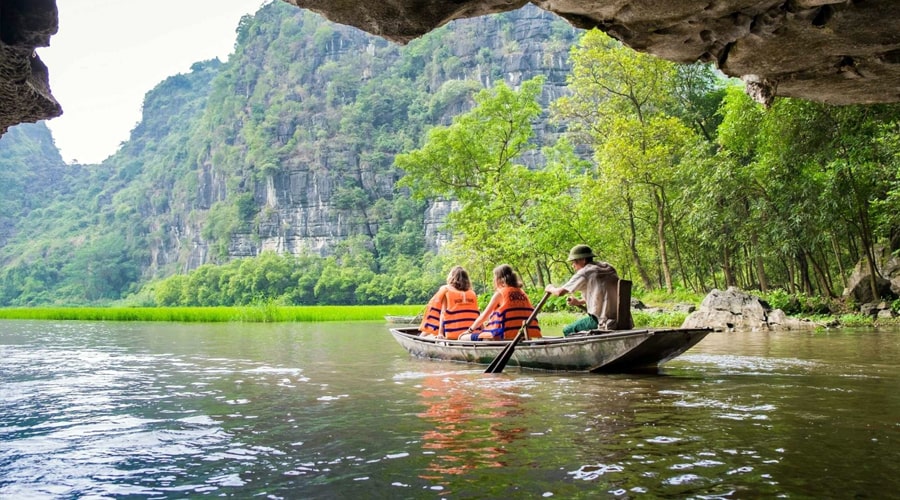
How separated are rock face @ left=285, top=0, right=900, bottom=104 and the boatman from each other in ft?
9.59

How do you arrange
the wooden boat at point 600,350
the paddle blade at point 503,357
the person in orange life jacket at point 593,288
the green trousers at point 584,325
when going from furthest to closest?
1. the paddle blade at point 503,357
2. the green trousers at point 584,325
3. the person in orange life jacket at point 593,288
4. the wooden boat at point 600,350

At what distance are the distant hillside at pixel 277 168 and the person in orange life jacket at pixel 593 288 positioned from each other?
216 feet

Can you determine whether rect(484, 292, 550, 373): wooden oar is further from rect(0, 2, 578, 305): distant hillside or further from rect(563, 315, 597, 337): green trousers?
rect(0, 2, 578, 305): distant hillside

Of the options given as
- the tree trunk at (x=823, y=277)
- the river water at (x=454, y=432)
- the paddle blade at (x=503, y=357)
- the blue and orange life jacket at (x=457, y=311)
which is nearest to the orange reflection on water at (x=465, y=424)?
the river water at (x=454, y=432)

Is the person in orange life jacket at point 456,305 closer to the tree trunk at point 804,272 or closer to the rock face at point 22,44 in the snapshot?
the rock face at point 22,44

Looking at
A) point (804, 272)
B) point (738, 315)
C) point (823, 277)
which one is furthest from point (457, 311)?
point (804, 272)

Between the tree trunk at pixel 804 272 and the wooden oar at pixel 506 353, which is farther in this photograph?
the tree trunk at pixel 804 272

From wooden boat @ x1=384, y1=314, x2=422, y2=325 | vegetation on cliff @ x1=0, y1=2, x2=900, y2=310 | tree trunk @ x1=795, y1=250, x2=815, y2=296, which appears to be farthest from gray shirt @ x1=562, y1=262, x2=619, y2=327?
wooden boat @ x1=384, y1=314, x2=422, y2=325

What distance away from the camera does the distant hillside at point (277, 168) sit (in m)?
82.0

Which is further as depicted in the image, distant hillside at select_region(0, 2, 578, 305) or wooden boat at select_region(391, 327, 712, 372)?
distant hillside at select_region(0, 2, 578, 305)

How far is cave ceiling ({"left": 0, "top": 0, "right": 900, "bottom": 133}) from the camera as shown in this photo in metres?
4.50

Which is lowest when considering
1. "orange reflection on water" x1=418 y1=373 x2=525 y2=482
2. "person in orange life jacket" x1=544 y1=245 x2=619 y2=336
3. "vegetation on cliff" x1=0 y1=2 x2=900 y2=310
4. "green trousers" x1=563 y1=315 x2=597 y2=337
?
"orange reflection on water" x1=418 y1=373 x2=525 y2=482

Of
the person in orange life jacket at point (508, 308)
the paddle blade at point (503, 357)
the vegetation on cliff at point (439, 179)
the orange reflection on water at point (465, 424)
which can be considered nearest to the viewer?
the orange reflection on water at point (465, 424)

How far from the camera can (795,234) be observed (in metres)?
19.4
